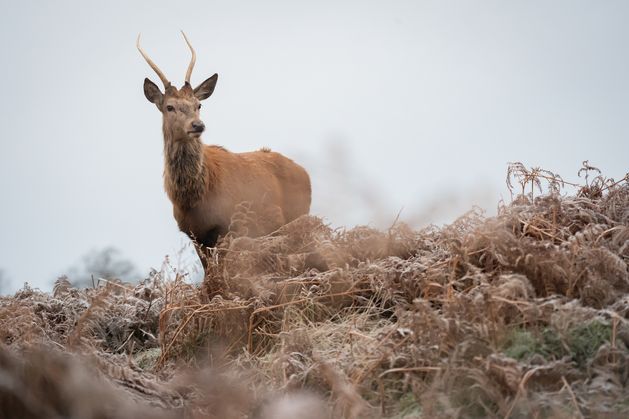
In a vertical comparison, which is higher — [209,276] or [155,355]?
[209,276]

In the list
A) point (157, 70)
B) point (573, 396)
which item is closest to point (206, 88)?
point (157, 70)

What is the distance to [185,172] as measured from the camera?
29.8ft

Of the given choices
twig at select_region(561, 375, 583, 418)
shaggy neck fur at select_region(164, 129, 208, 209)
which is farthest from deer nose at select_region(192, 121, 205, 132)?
twig at select_region(561, 375, 583, 418)

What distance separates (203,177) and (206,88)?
158cm

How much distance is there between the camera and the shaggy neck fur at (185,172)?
29.6 ft

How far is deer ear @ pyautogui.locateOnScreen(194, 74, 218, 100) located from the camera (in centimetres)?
1006

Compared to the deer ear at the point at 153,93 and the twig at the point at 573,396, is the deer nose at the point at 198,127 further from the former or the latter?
the twig at the point at 573,396

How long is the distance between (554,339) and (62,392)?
2698 millimetres

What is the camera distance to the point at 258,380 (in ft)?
18.1

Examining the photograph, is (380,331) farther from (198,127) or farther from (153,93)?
(153,93)

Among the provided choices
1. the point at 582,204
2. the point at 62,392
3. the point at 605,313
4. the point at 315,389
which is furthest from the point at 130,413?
the point at 582,204

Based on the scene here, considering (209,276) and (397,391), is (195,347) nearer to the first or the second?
(209,276)

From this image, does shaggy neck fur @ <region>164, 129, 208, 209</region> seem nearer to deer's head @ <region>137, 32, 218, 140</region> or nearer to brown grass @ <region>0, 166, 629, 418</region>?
deer's head @ <region>137, 32, 218, 140</region>

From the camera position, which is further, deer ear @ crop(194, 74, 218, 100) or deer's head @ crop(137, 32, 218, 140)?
deer ear @ crop(194, 74, 218, 100)
